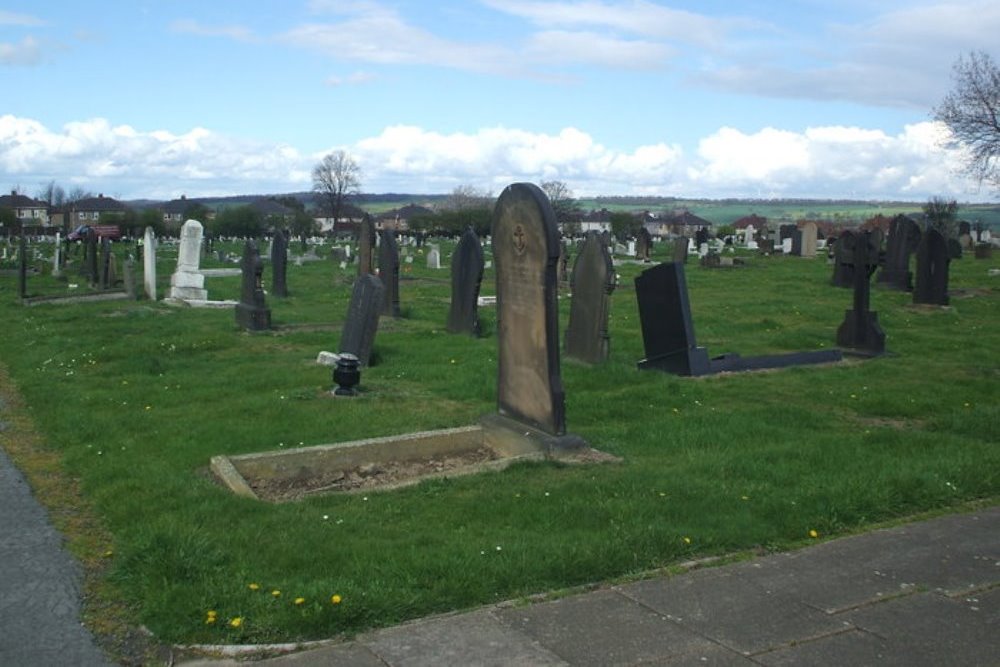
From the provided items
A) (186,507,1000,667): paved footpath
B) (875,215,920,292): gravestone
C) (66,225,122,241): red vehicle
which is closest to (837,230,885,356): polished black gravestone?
(186,507,1000,667): paved footpath

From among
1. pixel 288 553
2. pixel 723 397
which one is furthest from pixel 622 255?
pixel 288 553

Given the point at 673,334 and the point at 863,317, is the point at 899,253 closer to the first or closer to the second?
the point at 863,317

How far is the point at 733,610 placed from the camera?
474cm

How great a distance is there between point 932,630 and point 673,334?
7888 mm

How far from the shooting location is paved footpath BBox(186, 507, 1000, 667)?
167 inches

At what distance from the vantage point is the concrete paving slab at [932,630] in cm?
423

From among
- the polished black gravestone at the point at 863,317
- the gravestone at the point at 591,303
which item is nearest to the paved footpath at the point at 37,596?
the gravestone at the point at 591,303

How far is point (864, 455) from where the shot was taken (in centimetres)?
780

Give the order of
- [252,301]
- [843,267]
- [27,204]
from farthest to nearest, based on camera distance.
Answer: [27,204] < [843,267] < [252,301]

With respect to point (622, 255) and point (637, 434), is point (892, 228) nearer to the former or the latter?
point (622, 255)

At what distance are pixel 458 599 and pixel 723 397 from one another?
253 inches

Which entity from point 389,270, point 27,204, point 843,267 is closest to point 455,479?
point 389,270

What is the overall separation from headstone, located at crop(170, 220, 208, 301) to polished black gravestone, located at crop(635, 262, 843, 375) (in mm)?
11994

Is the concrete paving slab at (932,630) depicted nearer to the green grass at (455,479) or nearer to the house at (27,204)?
the green grass at (455,479)
